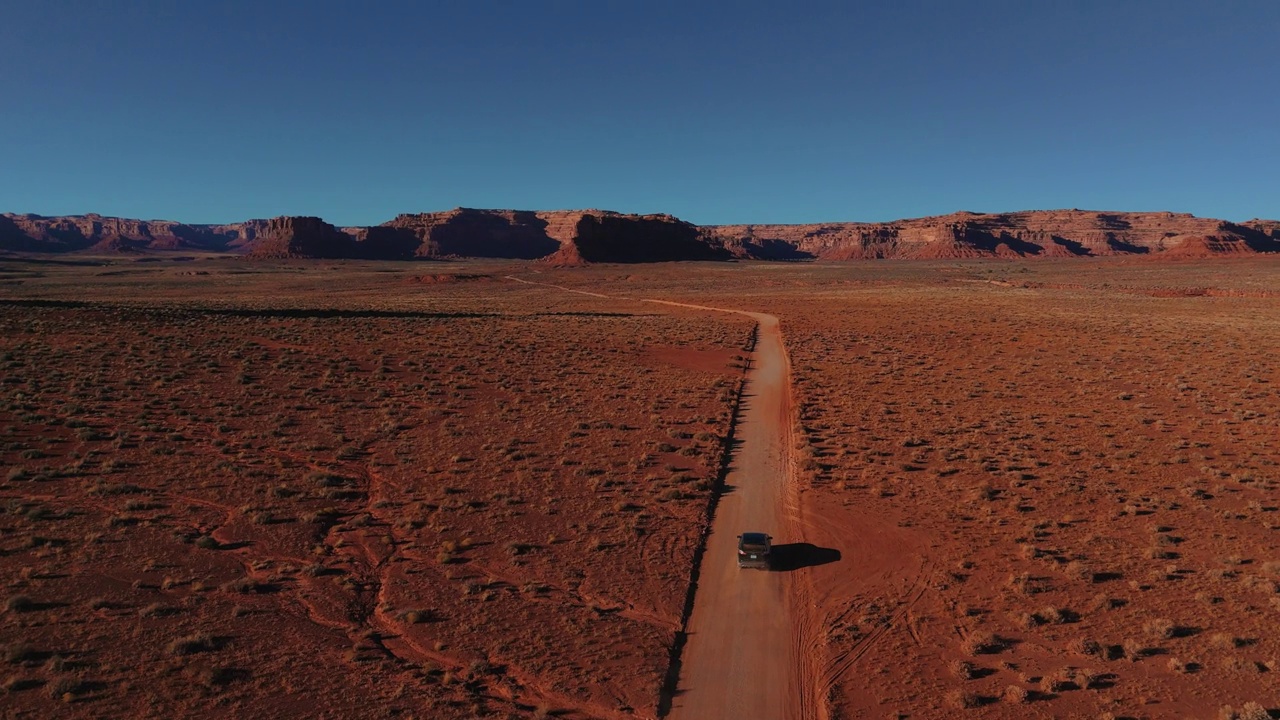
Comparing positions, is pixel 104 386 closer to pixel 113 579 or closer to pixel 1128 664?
pixel 113 579

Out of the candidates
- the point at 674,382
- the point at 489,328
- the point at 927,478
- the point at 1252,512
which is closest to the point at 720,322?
the point at 489,328

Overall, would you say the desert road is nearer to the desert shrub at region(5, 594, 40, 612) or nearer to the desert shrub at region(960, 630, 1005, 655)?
the desert shrub at region(960, 630, 1005, 655)

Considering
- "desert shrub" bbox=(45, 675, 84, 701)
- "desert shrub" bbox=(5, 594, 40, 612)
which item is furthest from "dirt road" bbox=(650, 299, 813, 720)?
"desert shrub" bbox=(5, 594, 40, 612)

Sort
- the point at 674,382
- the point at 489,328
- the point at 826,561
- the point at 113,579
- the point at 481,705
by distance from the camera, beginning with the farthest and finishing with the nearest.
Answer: the point at 489,328 < the point at 674,382 < the point at 826,561 < the point at 113,579 < the point at 481,705

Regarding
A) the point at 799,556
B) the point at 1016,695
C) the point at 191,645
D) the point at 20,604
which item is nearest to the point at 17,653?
the point at 20,604

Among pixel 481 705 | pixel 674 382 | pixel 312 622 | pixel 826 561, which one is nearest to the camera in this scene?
pixel 481 705
